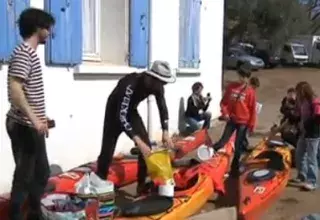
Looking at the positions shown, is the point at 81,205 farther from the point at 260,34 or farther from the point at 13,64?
the point at 260,34

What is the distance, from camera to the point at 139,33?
1221 cm

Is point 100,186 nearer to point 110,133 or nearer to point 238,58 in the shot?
point 110,133

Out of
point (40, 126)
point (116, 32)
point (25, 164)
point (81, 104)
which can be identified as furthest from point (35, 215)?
point (116, 32)

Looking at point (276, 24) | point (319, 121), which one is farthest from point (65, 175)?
point (276, 24)

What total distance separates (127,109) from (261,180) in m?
1.87

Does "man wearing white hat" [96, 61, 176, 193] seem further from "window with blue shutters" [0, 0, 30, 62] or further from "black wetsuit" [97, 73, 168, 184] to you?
"window with blue shutters" [0, 0, 30, 62]

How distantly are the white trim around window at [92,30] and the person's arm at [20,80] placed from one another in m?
4.89

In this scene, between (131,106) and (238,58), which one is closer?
(131,106)

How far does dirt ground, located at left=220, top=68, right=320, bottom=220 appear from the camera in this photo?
8887 mm

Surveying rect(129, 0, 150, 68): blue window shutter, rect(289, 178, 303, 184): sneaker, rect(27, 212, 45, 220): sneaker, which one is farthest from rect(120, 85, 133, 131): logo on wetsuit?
rect(129, 0, 150, 68): blue window shutter

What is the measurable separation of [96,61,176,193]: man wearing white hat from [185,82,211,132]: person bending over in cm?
671

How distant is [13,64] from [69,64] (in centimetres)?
364

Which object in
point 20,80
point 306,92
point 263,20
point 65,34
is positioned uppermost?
point 263,20

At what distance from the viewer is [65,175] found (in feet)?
27.3
